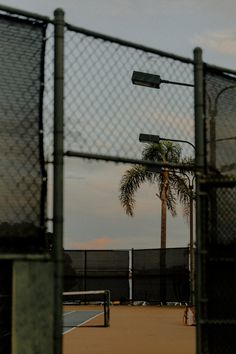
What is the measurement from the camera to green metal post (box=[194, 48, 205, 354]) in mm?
5590

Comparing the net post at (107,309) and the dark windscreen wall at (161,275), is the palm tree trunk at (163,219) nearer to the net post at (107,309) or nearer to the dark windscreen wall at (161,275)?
the dark windscreen wall at (161,275)

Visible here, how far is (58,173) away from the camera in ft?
16.1

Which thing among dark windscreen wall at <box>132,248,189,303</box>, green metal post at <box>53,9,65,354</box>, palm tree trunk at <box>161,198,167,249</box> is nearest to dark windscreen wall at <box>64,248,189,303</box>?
dark windscreen wall at <box>132,248,189,303</box>

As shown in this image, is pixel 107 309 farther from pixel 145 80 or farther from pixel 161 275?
pixel 161 275

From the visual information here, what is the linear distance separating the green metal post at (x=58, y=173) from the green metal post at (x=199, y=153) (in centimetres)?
130

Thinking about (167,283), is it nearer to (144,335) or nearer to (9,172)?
(144,335)

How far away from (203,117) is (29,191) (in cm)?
181

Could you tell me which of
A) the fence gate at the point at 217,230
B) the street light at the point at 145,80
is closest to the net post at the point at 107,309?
the fence gate at the point at 217,230

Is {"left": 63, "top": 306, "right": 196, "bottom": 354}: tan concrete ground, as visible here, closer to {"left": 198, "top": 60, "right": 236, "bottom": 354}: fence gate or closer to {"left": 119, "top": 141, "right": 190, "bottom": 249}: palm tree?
{"left": 198, "top": 60, "right": 236, "bottom": 354}: fence gate

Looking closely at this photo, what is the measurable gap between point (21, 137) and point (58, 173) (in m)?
0.38

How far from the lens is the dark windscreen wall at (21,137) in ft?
15.3

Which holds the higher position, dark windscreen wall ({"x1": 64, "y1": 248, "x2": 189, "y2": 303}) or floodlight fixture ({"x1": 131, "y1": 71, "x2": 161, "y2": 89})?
floodlight fixture ({"x1": 131, "y1": 71, "x2": 161, "y2": 89})

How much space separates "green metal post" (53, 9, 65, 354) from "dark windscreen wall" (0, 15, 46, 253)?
106 millimetres

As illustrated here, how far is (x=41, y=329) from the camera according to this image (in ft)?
15.3
